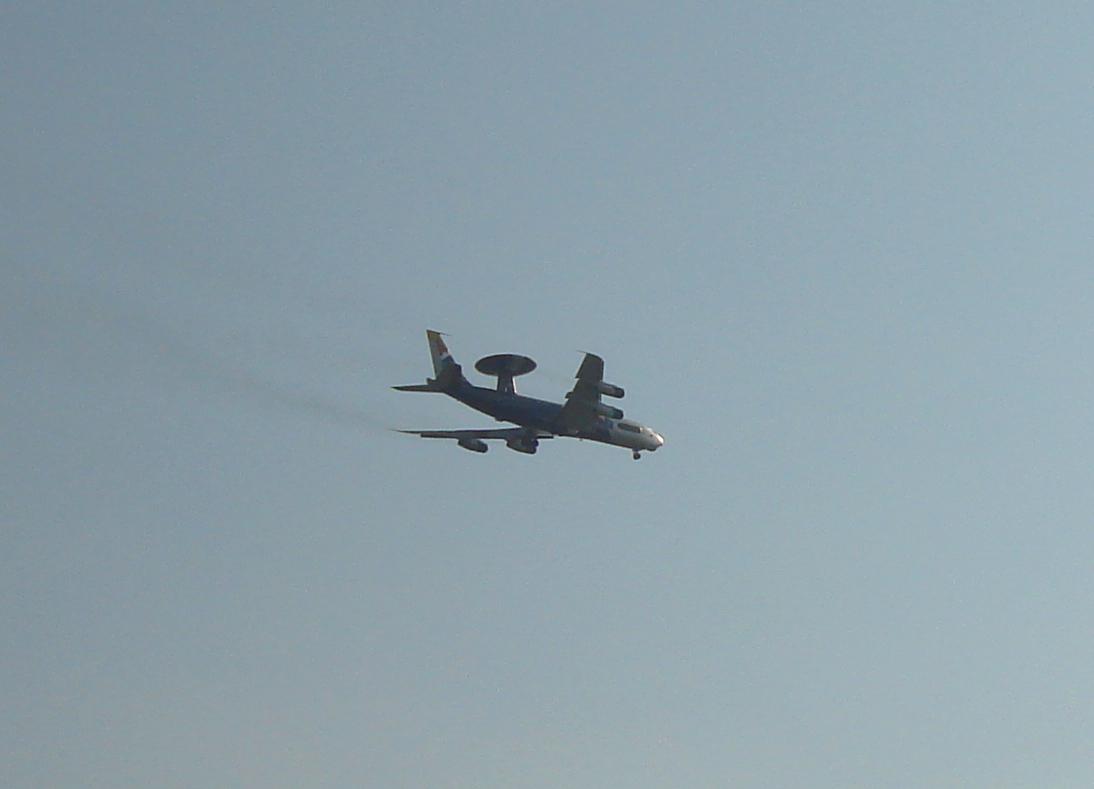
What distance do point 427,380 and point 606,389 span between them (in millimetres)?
7258

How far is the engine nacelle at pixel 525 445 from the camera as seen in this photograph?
245 ft

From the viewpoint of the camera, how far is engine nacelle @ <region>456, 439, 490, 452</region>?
76125 mm

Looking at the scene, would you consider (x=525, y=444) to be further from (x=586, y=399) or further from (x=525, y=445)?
(x=586, y=399)

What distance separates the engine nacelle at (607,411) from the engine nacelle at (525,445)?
363 cm

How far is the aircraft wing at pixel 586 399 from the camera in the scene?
71.2m

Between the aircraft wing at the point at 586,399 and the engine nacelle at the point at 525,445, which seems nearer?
the aircraft wing at the point at 586,399

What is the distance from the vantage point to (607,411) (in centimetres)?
7288

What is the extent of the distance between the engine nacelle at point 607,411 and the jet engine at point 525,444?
11.8ft

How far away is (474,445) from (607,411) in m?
6.61

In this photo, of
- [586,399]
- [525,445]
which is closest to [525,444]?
[525,445]

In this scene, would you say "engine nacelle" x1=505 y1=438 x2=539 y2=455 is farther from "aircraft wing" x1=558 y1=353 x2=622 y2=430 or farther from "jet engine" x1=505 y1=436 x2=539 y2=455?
"aircraft wing" x1=558 y1=353 x2=622 y2=430

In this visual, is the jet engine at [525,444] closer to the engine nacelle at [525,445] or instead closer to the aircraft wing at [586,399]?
the engine nacelle at [525,445]

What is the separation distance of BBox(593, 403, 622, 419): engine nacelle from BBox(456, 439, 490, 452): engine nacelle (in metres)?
6.05

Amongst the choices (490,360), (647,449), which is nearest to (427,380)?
(490,360)
